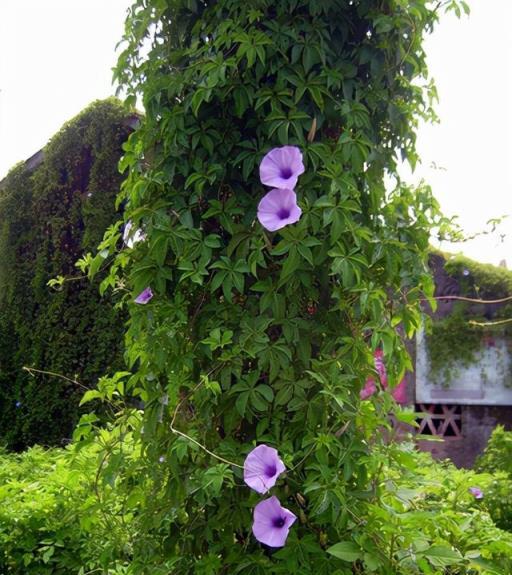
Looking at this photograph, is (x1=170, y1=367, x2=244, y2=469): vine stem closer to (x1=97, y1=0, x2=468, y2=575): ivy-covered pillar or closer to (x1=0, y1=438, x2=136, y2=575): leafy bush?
(x1=97, y1=0, x2=468, y2=575): ivy-covered pillar

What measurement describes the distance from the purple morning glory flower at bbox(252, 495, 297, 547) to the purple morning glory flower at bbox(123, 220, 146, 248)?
2.39 ft

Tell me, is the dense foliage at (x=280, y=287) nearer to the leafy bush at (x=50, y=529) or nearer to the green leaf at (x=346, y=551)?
the green leaf at (x=346, y=551)

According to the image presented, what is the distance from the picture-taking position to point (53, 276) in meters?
6.16

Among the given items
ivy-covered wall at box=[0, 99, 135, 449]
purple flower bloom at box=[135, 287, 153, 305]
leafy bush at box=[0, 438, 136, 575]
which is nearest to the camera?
purple flower bloom at box=[135, 287, 153, 305]

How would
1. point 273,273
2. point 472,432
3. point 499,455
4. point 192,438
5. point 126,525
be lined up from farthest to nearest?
point 472,432 < point 499,455 < point 126,525 < point 273,273 < point 192,438

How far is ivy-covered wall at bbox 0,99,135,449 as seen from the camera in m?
5.75

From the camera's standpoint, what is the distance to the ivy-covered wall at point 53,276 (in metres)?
5.75

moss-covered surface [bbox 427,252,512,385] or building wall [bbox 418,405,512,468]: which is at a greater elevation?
moss-covered surface [bbox 427,252,512,385]

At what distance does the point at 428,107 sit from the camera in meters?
1.69

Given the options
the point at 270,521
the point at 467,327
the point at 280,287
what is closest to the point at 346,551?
the point at 270,521

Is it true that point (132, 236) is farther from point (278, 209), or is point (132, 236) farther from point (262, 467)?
point (262, 467)

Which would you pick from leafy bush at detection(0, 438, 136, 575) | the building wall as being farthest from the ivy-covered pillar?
the building wall

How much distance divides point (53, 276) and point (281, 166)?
506 cm

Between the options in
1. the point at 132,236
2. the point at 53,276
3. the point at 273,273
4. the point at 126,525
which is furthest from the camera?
the point at 53,276
